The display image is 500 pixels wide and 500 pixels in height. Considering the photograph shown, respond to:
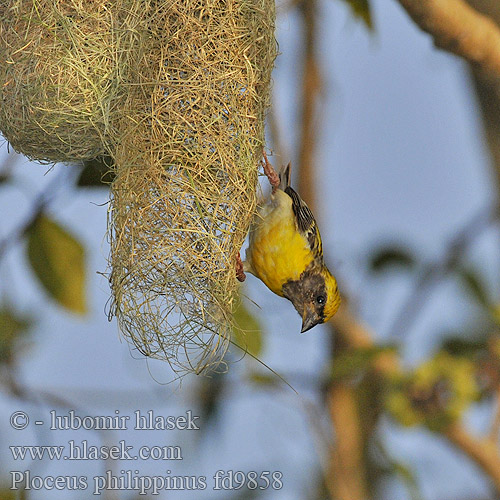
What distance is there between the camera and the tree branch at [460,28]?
2457 millimetres

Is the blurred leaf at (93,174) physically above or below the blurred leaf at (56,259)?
above

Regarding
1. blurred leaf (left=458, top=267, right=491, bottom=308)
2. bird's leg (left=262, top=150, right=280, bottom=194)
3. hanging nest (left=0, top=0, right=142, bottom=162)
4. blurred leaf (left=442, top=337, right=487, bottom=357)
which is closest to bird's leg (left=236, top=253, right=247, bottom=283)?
bird's leg (left=262, top=150, right=280, bottom=194)

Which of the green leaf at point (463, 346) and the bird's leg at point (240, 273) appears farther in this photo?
the green leaf at point (463, 346)

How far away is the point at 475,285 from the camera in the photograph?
3957 millimetres

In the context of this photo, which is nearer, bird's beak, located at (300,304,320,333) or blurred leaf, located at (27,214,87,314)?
blurred leaf, located at (27,214,87,314)

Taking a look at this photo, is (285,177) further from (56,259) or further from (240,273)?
(56,259)

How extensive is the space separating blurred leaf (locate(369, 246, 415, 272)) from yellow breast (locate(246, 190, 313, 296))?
1.05m

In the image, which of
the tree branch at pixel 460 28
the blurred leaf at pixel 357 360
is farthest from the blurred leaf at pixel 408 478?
the tree branch at pixel 460 28

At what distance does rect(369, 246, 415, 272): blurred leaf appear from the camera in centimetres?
413

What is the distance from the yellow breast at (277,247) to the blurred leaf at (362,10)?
822 millimetres

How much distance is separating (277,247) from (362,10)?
1077 mm

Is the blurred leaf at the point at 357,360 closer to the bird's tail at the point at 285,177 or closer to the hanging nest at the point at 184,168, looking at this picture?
the bird's tail at the point at 285,177

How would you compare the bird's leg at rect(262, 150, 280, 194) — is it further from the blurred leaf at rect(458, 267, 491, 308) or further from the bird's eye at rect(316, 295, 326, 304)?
the blurred leaf at rect(458, 267, 491, 308)

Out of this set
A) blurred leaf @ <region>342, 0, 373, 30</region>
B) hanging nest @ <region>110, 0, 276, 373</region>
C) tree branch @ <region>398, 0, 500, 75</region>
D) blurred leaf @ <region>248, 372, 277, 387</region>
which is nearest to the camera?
hanging nest @ <region>110, 0, 276, 373</region>
